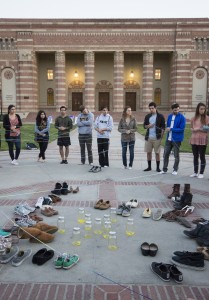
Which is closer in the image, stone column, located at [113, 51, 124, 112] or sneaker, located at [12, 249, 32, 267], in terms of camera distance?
sneaker, located at [12, 249, 32, 267]

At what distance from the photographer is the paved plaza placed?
3494mm

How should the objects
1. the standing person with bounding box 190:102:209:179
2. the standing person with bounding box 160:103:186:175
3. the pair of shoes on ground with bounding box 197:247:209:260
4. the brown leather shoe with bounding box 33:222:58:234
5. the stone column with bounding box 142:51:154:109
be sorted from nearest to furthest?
the pair of shoes on ground with bounding box 197:247:209:260
the brown leather shoe with bounding box 33:222:58:234
the standing person with bounding box 190:102:209:179
the standing person with bounding box 160:103:186:175
the stone column with bounding box 142:51:154:109

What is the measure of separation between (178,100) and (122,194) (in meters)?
35.1

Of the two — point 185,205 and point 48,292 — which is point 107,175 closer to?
point 185,205

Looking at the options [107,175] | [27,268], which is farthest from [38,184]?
[27,268]

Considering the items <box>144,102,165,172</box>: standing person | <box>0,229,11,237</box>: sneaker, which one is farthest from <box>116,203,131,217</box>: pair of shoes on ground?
<box>144,102,165,172</box>: standing person

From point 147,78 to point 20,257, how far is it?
3860 cm

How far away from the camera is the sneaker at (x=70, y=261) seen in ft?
12.9

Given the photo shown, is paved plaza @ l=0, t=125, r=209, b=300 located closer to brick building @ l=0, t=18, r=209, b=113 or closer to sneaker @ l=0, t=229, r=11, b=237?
sneaker @ l=0, t=229, r=11, b=237

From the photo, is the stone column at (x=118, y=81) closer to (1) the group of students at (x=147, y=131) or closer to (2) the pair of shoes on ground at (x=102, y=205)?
(1) the group of students at (x=147, y=131)

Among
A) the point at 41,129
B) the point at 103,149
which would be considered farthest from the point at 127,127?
the point at 41,129

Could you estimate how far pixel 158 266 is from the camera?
386 cm

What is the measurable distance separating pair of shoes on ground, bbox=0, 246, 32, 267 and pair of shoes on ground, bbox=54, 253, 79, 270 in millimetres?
454

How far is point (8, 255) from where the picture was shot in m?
4.20
